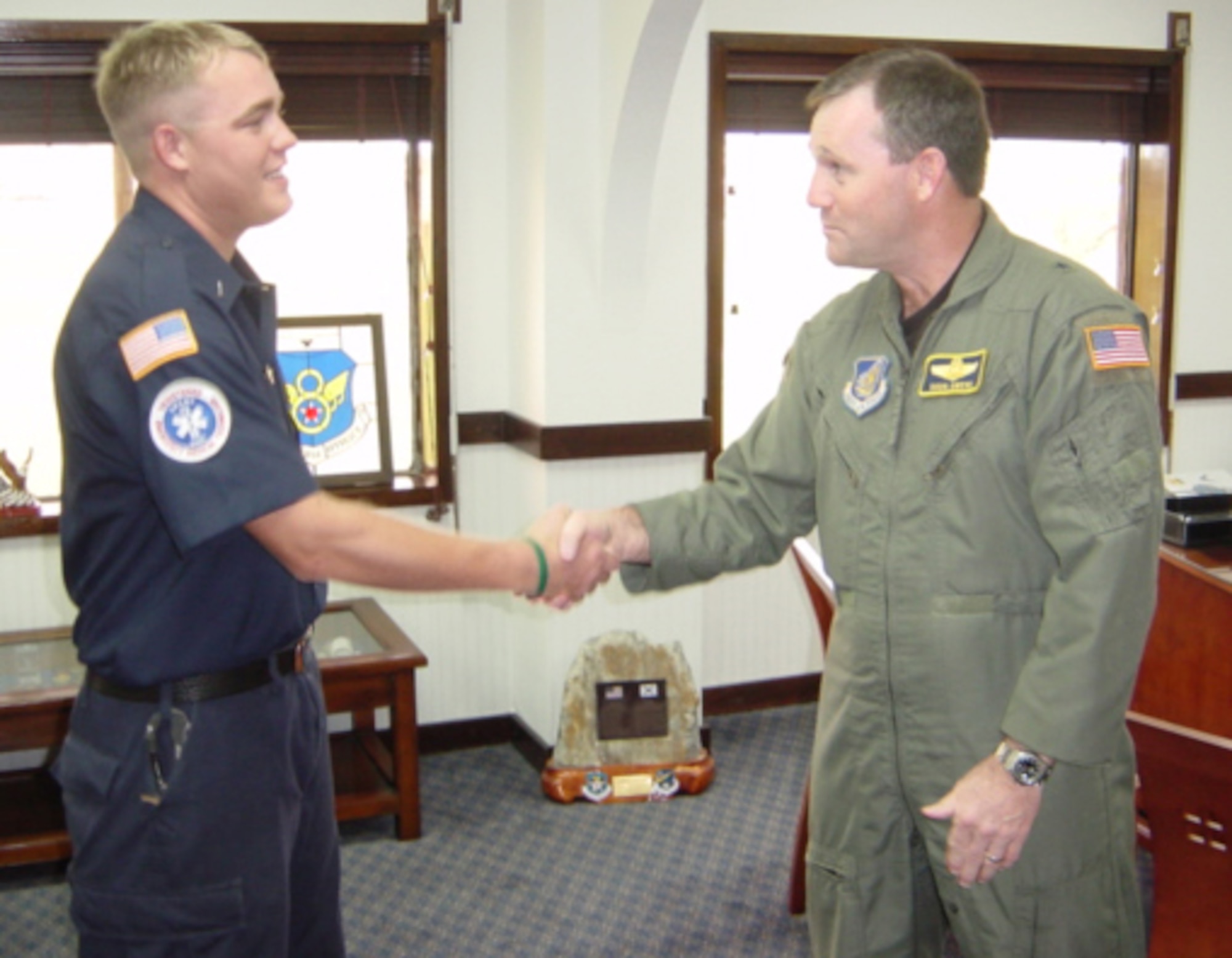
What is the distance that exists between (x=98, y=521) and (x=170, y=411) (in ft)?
0.63

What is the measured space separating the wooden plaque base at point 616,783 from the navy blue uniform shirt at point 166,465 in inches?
81.8

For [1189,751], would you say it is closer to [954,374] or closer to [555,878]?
[954,374]

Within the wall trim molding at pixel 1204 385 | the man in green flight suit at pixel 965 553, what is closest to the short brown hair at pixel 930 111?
the man in green flight suit at pixel 965 553

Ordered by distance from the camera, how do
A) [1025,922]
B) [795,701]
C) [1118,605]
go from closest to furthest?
1. [1118,605]
2. [1025,922]
3. [795,701]

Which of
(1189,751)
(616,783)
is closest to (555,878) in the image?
(616,783)

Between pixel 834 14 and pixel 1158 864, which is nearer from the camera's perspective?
pixel 1158 864

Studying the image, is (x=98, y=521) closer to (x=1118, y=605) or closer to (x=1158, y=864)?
(x=1118, y=605)

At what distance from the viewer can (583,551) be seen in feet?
7.04

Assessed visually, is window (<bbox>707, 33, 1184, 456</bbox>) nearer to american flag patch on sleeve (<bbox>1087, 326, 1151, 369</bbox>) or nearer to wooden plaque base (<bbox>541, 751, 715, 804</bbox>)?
wooden plaque base (<bbox>541, 751, 715, 804</bbox>)

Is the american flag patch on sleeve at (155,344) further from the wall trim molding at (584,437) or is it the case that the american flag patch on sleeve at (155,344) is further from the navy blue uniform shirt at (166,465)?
the wall trim molding at (584,437)

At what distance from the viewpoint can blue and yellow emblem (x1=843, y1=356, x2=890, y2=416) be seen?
1.80 metres

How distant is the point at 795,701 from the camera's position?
14.8ft

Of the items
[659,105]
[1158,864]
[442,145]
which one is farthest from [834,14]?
[1158,864]

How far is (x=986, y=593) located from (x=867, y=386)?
32cm
